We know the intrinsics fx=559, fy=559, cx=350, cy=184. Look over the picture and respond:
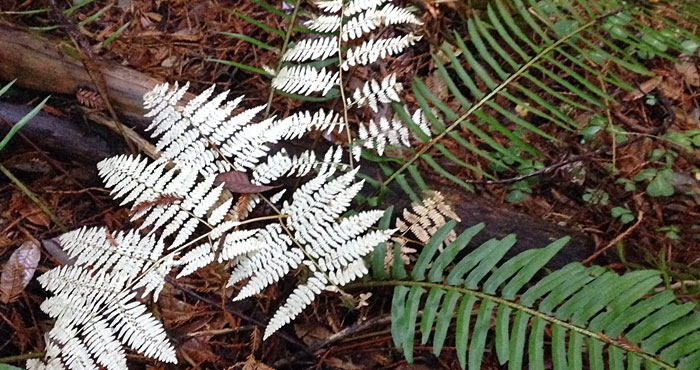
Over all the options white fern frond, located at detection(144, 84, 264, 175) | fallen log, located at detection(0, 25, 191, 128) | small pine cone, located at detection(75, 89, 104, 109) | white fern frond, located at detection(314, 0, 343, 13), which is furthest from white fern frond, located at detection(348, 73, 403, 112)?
small pine cone, located at detection(75, 89, 104, 109)

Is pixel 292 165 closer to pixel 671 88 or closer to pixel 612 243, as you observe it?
pixel 612 243

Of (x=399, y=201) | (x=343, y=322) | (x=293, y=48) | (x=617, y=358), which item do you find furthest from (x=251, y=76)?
(x=617, y=358)

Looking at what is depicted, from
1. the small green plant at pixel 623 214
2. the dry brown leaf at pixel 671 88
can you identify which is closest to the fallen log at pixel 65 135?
the small green plant at pixel 623 214

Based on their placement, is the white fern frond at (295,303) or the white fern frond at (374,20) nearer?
the white fern frond at (295,303)

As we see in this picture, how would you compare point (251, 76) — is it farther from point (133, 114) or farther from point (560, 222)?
point (560, 222)

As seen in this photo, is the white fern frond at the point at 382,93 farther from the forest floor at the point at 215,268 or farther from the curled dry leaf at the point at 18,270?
the curled dry leaf at the point at 18,270

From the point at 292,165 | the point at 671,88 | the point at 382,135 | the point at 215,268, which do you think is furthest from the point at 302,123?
the point at 671,88
